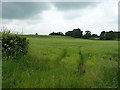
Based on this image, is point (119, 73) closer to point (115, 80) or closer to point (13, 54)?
point (115, 80)

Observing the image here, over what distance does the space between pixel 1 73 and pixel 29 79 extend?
136 centimetres

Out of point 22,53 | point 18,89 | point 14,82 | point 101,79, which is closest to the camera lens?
point 18,89

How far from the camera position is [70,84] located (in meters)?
5.04

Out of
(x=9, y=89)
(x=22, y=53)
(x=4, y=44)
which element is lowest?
(x=9, y=89)

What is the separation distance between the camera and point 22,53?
9766 mm

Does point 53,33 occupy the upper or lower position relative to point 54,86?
upper

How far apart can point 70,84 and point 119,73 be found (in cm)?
224

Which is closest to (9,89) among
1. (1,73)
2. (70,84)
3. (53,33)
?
(1,73)

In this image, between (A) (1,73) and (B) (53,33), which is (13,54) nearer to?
(A) (1,73)

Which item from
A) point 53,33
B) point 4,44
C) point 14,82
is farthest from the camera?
point 53,33

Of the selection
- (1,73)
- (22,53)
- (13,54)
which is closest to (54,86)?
(1,73)

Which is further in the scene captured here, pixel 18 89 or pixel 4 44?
pixel 4 44

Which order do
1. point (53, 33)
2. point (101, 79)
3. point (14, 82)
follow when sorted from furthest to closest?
point (53, 33), point (101, 79), point (14, 82)

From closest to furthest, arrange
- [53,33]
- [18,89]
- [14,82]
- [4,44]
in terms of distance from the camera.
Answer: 1. [18,89]
2. [14,82]
3. [4,44]
4. [53,33]
